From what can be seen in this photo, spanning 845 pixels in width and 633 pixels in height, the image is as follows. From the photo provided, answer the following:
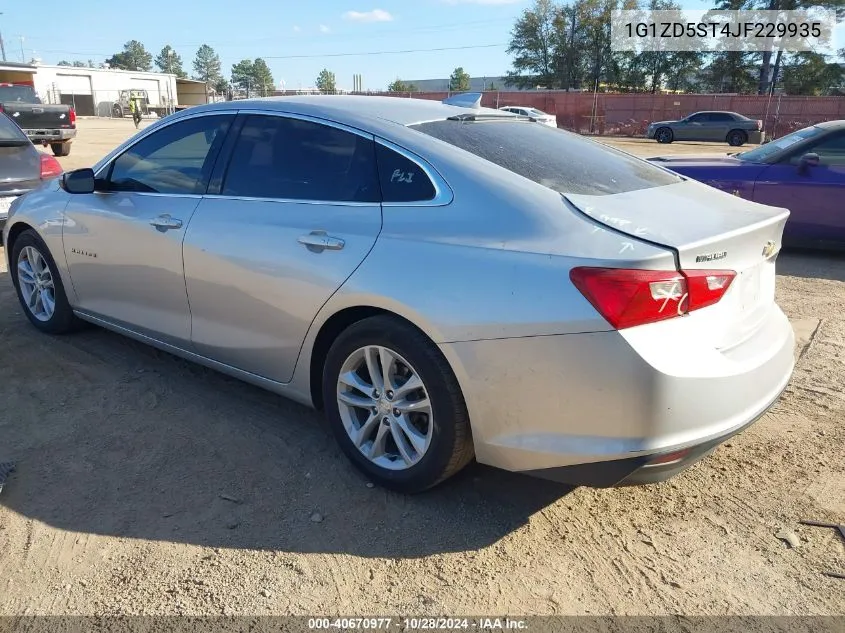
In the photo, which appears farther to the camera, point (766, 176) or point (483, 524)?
point (766, 176)

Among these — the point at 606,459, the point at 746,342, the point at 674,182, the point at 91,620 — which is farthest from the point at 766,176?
the point at 91,620

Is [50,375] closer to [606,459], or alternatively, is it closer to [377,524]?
[377,524]

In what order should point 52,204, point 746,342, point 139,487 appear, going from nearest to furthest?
point 746,342, point 139,487, point 52,204

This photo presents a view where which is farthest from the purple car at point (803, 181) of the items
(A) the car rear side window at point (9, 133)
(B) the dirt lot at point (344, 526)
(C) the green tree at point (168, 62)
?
(C) the green tree at point (168, 62)

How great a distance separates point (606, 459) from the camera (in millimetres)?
2400

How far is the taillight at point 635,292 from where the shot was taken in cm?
228

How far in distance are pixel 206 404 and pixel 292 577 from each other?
160 cm

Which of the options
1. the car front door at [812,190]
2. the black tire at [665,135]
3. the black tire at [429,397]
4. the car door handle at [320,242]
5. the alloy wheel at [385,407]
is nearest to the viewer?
the black tire at [429,397]

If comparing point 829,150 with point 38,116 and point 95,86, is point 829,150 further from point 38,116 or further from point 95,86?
point 95,86

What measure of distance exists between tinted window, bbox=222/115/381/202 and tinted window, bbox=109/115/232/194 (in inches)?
8.5

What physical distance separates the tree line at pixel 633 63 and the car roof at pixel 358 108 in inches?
2587

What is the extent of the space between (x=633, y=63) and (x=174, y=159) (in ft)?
235

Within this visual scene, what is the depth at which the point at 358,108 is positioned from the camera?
131 inches

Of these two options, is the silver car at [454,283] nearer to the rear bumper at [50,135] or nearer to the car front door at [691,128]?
the rear bumper at [50,135]
